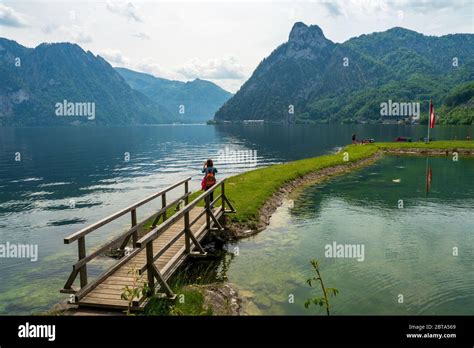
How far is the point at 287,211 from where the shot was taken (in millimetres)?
33750

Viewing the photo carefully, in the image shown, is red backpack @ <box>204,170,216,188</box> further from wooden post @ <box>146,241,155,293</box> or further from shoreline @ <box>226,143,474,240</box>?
wooden post @ <box>146,241,155,293</box>

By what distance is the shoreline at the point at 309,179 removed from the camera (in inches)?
1079

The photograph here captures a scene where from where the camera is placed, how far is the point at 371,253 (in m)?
22.9

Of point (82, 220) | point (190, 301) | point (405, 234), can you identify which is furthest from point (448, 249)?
point (82, 220)

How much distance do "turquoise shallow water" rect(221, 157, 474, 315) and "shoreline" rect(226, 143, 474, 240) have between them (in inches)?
39.0

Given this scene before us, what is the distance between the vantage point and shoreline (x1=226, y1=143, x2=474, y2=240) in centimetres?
2742

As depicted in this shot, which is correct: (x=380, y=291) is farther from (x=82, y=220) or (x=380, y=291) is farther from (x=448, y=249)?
(x=82, y=220)

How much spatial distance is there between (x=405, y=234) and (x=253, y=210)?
11587mm

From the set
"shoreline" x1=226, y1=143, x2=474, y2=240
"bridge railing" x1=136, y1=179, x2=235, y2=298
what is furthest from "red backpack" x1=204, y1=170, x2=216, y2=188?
"shoreline" x1=226, y1=143, x2=474, y2=240

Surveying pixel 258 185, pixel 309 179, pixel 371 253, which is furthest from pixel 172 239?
pixel 309 179
